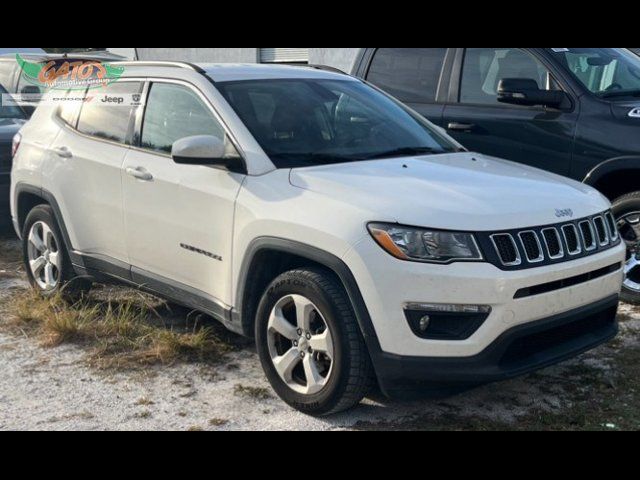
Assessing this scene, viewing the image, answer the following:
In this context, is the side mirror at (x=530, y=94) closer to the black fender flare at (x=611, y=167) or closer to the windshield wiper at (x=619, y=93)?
the windshield wiper at (x=619, y=93)

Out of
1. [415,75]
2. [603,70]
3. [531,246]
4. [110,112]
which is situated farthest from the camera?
[415,75]

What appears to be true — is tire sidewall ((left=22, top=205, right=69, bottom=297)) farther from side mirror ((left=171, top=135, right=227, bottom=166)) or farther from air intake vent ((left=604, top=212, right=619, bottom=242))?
air intake vent ((left=604, top=212, right=619, bottom=242))

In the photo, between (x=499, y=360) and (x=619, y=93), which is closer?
(x=499, y=360)

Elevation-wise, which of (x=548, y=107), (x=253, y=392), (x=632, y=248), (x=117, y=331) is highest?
(x=548, y=107)

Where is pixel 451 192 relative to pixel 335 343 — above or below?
above

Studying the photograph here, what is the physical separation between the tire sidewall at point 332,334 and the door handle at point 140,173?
1.18m

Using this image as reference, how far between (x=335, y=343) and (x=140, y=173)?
5.87 feet

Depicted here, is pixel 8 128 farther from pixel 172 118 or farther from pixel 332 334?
pixel 332 334

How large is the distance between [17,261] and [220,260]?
3726mm

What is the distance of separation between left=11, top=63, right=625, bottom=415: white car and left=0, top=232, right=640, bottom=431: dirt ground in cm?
28

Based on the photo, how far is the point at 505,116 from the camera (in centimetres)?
617

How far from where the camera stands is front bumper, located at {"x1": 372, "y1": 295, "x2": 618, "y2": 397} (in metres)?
3.53

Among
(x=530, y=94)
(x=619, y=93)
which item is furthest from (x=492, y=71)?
(x=619, y=93)

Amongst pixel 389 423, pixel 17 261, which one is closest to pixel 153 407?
pixel 389 423
